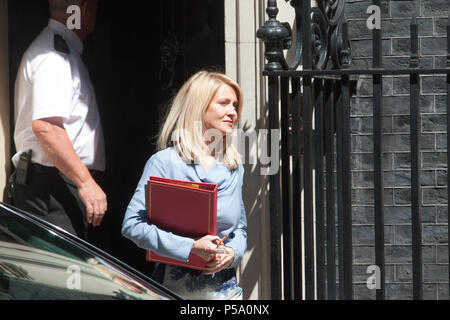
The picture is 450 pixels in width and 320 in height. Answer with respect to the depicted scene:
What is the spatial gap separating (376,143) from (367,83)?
1287 millimetres

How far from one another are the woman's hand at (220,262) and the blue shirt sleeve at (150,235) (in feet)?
0.41

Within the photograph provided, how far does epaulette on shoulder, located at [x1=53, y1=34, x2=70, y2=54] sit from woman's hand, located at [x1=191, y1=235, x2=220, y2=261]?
4.98ft

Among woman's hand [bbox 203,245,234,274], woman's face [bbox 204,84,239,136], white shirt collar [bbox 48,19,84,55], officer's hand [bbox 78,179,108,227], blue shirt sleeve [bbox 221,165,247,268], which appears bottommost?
woman's hand [bbox 203,245,234,274]

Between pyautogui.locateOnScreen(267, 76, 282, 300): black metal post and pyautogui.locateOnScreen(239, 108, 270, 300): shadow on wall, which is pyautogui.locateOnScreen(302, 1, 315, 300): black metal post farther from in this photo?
pyautogui.locateOnScreen(239, 108, 270, 300): shadow on wall

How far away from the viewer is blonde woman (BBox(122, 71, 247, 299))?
382 centimetres

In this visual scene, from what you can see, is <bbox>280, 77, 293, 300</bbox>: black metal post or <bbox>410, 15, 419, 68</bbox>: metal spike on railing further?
<bbox>280, 77, 293, 300</bbox>: black metal post

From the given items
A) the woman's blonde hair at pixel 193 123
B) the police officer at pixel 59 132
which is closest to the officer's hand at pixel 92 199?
the police officer at pixel 59 132

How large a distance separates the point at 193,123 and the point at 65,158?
2.76ft

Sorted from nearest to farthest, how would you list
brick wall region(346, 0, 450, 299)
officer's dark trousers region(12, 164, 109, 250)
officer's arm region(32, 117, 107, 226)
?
officer's arm region(32, 117, 107, 226) < officer's dark trousers region(12, 164, 109, 250) < brick wall region(346, 0, 450, 299)

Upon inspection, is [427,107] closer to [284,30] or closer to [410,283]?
[410,283]

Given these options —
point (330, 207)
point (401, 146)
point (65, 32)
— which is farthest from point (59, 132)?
point (401, 146)

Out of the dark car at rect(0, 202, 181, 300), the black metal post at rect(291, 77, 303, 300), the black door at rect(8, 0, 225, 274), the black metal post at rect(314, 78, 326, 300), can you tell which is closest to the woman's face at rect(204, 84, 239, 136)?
the black metal post at rect(291, 77, 303, 300)

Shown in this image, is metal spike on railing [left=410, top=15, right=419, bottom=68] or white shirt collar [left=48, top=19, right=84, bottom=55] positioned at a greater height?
white shirt collar [left=48, top=19, right=84, bottom=55]

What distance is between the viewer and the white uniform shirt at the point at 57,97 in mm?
4555
